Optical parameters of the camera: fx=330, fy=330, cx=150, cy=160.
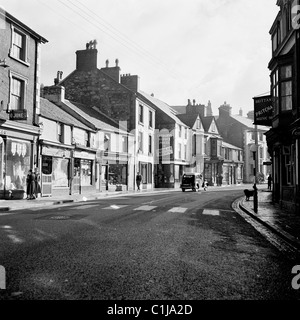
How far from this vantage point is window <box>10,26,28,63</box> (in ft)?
66.3

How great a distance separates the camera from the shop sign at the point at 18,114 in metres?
19.0

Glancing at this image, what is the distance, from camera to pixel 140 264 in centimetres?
534

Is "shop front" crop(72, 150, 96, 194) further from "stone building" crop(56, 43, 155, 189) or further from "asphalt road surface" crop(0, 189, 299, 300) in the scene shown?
"asphalt road surface" crop(0, 189, 299, 300)

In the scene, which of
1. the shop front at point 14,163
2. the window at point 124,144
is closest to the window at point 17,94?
the shop front at point 14,163

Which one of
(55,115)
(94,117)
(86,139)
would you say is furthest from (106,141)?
(55,115)

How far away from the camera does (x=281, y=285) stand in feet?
14.8

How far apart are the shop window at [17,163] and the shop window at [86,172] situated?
24.1 ft

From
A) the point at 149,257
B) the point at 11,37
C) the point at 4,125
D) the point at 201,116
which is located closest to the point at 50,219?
the point at 149,257

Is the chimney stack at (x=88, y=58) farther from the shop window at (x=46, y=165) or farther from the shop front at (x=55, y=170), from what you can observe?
the shop window at (x=46, y=165)

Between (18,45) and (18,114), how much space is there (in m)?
4.90

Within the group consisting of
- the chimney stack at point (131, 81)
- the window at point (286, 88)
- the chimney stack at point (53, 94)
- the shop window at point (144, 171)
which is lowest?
the shop window at point (144, 171)

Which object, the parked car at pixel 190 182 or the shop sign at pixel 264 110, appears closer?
the shop sign at pixel 264 110

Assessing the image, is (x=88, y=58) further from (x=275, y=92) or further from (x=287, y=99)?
(x=287, y=99)
